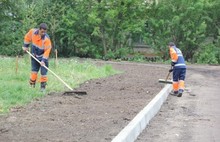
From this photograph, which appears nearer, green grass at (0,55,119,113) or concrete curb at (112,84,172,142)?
concrete curb at (112,84,172,142)

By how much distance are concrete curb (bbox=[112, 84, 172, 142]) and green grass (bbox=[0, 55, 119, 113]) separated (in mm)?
2461

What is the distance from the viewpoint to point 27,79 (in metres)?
14.3

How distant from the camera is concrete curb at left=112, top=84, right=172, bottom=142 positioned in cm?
726

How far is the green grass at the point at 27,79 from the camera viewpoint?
10.5 meters

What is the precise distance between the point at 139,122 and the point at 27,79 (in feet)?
21.6

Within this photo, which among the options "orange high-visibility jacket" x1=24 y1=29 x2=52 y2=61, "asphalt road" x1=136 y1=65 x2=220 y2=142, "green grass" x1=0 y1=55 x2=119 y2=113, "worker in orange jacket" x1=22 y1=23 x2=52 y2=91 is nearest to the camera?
"asphalt road" x1=136 y1=65 x2=220 y2=142

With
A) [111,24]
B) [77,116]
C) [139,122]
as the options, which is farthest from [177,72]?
[111,24]

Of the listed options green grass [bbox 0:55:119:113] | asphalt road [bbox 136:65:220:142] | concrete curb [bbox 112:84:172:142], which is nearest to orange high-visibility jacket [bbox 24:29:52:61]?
green grass [bbox 0:55:119:113]

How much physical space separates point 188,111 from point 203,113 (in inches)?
14.9

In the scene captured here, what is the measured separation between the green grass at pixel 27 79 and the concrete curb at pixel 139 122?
2.46 meters

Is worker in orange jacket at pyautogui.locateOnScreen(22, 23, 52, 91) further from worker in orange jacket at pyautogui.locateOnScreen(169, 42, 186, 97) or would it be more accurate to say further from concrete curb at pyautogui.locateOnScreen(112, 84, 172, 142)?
worker in orange jacket at pyautogui.locateOnScreen(169, 42, 186, 97)

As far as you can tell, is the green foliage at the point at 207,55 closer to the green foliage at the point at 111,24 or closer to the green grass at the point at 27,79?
the green foliage at the point at 111,24

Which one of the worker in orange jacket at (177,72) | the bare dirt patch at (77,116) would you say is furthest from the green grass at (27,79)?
the worker in orange jacket at (177,72)

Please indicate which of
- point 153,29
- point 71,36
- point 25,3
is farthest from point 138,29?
point 25,3
